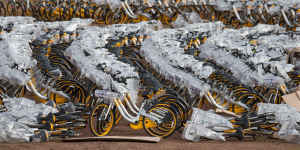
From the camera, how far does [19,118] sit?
A: 682 centimetres

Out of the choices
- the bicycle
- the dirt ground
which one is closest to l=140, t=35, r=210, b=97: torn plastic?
the bicycle

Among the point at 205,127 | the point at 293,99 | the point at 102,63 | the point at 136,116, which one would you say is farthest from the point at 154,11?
the point at 205,127

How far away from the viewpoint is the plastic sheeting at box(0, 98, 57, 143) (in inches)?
261

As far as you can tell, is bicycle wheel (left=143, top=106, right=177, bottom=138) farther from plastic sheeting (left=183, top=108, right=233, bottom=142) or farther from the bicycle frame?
plastic sheeting (left=183, top=108, right=233, bottom=142)

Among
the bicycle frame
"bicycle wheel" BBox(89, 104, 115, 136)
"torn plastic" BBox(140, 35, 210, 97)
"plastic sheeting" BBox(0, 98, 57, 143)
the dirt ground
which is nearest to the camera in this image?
the dirt ground

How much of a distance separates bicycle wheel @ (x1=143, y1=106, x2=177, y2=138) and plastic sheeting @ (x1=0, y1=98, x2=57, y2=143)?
1645 millimetres

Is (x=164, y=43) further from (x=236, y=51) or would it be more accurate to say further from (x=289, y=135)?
(x=289, y=135)

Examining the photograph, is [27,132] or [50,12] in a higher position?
[50,12]

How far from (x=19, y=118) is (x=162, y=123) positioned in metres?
2.44

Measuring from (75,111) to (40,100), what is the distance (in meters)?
1.16

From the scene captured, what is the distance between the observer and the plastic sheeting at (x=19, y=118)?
6.62 metres

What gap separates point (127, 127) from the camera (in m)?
8.22

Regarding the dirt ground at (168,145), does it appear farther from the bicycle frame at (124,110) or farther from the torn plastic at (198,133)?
the bicycle frame at (124,110)

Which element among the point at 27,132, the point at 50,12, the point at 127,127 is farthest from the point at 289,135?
the point at 50,12
